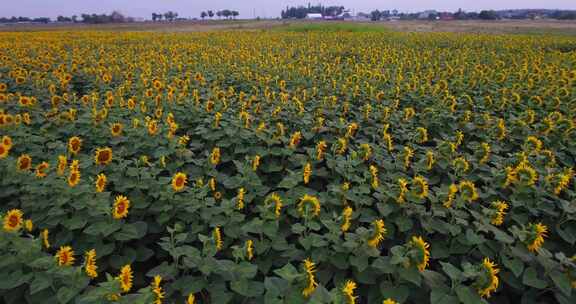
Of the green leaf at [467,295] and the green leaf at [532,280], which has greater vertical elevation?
the green leaf at [467,295]

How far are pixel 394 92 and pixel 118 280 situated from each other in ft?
17.7

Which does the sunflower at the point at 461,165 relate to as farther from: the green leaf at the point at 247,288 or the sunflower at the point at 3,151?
the sunflower at the point at 3,151

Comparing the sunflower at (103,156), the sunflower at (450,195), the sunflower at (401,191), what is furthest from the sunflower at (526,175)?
the sunflower at (103,156)

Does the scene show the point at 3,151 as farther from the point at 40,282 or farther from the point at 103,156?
the point at 40,282

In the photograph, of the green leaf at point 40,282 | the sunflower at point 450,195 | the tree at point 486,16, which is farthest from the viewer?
the tree at point 486,16

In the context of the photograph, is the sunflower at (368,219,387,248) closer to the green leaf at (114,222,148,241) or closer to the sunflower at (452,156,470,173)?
the sunflower at (452,156,470,173)

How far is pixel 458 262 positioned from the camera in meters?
2.75

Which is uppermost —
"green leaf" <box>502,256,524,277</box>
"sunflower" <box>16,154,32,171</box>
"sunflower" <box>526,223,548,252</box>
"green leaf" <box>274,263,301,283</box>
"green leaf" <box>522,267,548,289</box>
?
"sunflower" <box>16,154,32,171</box>

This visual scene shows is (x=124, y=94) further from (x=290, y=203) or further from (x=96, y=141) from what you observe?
(x=290, y=203)

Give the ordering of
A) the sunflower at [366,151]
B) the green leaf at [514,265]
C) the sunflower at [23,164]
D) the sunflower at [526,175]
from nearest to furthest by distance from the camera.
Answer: the green leaf at [514,265], the sunflower at [526,175], the sunflower at [23,164], the sunflower at [366,151]

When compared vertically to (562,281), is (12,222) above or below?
above

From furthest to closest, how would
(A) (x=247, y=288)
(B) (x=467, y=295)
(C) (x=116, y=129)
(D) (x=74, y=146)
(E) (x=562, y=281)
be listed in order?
(C) (x=116, y=129) < (D) (x=74, y=146) < (E) (x=562, y=281) < (A) (x=247, y=288) < (B) (x=467, y=295)

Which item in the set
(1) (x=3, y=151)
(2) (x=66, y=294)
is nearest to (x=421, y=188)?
(2) (x=66, y=294)

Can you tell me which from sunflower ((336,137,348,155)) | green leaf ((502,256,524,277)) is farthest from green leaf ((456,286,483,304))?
sunflower ((336,137,348,155))
